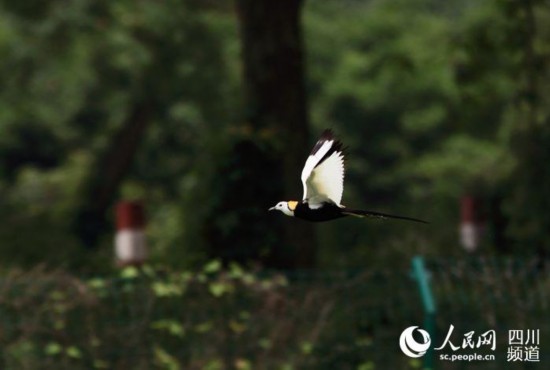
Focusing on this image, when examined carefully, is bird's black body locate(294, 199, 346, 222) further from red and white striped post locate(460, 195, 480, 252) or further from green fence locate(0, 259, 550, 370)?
red and white striped post locate(460, 195, 480, 252)

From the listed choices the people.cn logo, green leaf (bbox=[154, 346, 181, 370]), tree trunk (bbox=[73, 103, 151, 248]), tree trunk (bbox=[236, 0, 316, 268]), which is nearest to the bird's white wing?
the people.cn logo

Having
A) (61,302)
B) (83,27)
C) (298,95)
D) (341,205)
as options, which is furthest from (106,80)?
(341,205)

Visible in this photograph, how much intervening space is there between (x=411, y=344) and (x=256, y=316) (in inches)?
40.5

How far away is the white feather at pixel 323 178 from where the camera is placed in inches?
152

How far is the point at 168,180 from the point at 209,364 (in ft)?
75.9

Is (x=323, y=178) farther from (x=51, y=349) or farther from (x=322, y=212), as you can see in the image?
(x=51, y=349)

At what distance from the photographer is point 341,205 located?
3.84 metres

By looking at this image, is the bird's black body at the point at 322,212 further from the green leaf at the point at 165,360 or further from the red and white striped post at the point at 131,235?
the red and white striped post at the point at 131,235

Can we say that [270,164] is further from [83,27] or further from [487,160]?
[83,27]

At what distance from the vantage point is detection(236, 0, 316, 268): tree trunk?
1128 cm

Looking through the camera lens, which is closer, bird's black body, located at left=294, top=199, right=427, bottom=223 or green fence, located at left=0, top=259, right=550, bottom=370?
bird's black body, located at left=294, top=199, right=427, bottom=223

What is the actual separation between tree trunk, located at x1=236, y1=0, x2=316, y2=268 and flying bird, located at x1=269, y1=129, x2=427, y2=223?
7139mm

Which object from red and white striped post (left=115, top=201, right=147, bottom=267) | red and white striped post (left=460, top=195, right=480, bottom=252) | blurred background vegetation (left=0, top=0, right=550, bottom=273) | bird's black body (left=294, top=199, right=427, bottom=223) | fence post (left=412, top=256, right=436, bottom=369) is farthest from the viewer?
red and white striped post (left=460, top=195, right=480, bottom=252)

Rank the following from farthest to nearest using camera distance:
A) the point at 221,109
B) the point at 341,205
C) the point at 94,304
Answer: the point at 221,109 < the point at 94,304 < the point at 341,205
